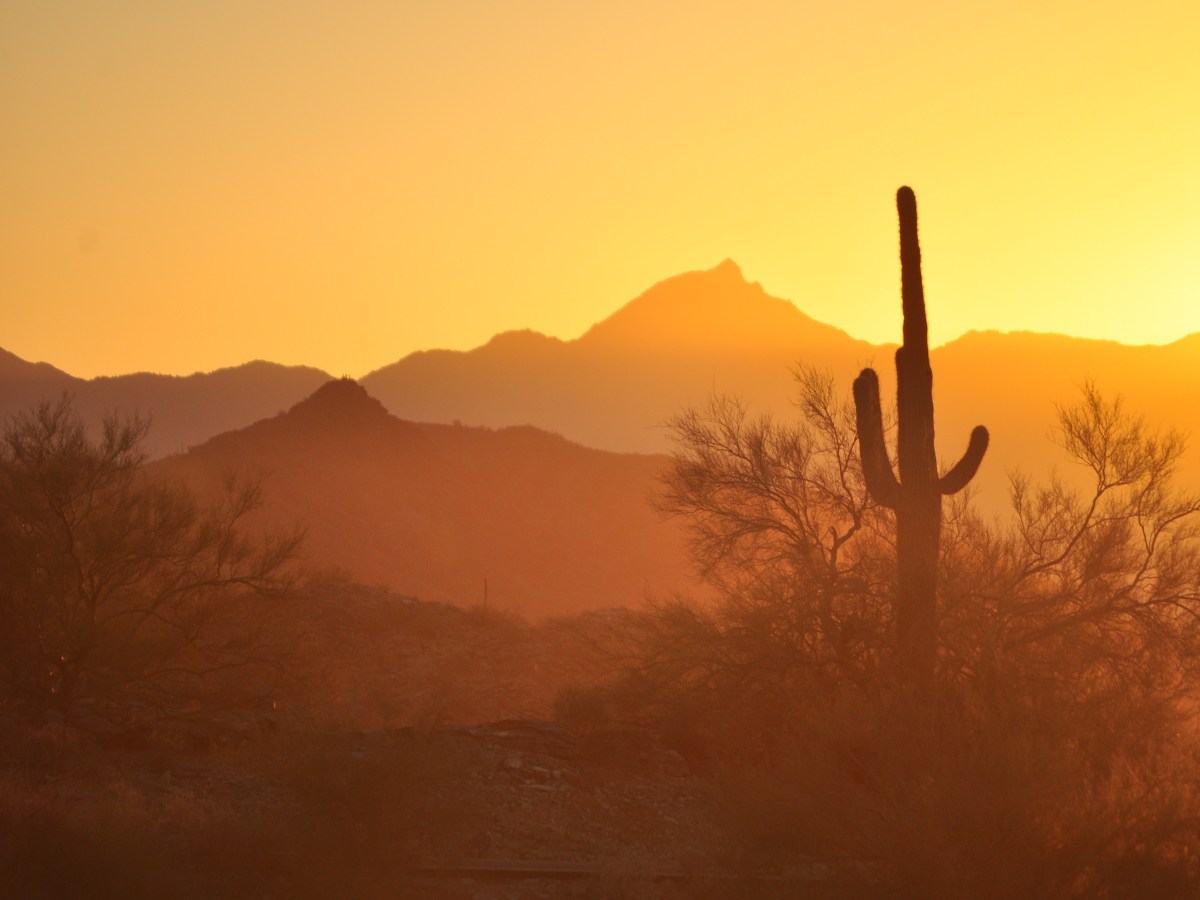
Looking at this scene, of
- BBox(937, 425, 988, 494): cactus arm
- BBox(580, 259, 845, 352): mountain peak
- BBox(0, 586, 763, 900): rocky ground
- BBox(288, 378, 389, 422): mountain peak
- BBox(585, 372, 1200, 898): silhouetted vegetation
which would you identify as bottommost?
BBox(0, 586, 763, 900): rocky ground

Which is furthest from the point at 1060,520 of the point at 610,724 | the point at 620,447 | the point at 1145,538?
the point at 620,447

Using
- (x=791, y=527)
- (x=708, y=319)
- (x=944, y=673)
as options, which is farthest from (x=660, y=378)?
(x=944, y=673)

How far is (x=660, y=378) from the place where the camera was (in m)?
156

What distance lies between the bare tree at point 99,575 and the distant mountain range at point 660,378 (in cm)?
5938

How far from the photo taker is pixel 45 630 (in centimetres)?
2075

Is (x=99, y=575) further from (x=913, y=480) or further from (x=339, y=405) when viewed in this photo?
(x=339, y=405)

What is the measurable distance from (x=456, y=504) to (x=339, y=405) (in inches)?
359

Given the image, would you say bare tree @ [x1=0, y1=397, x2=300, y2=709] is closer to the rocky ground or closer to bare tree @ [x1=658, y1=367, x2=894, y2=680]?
the rocky ground

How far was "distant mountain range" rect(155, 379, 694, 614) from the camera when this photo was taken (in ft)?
204

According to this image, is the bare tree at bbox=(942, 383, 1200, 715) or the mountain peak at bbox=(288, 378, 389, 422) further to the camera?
the mountain peak at bbox=(288, 378, 389, 422)

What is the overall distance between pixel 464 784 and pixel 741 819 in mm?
4572

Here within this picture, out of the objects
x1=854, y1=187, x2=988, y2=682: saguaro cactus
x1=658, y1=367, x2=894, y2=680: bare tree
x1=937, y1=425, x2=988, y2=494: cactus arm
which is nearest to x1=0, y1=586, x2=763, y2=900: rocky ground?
x1=658, y1=367, x2=894, y2=680: bare tree

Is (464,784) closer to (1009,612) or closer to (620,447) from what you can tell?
(1009,612)

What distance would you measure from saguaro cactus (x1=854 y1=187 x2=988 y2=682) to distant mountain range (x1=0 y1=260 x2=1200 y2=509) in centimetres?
5826
